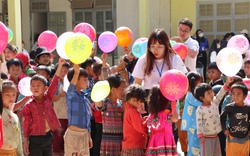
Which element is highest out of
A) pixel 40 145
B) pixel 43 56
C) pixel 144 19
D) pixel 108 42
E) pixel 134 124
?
pixel 144 19

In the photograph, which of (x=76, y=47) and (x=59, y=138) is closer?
(x=76, y=47)

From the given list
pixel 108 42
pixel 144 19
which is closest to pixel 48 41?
pixel 108 42

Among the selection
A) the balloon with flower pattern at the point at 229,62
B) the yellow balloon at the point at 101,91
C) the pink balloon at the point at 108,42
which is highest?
the pink balloon at the point at 108,42

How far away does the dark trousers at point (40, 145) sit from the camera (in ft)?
14.2

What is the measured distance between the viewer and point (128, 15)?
11594 millimetres

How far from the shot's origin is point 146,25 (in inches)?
430

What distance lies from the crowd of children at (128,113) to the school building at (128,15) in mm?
5800

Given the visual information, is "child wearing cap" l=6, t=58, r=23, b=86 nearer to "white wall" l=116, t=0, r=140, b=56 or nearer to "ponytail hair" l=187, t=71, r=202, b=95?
"ponytail hair" l=187, t=71, r=202, b=95

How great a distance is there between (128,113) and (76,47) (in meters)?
0.75

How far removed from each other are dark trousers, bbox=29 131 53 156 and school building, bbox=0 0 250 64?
6.40 m

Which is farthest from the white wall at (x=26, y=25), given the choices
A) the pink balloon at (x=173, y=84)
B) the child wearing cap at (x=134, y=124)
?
the pink balloon at (x=173, y=84)

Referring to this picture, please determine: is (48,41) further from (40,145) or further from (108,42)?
(40,145)

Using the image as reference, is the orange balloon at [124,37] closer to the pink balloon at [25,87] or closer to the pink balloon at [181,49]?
the pink balloon at [181,49]

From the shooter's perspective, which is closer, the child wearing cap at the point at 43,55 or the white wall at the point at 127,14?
the child wearing cap at the point at 43,55
